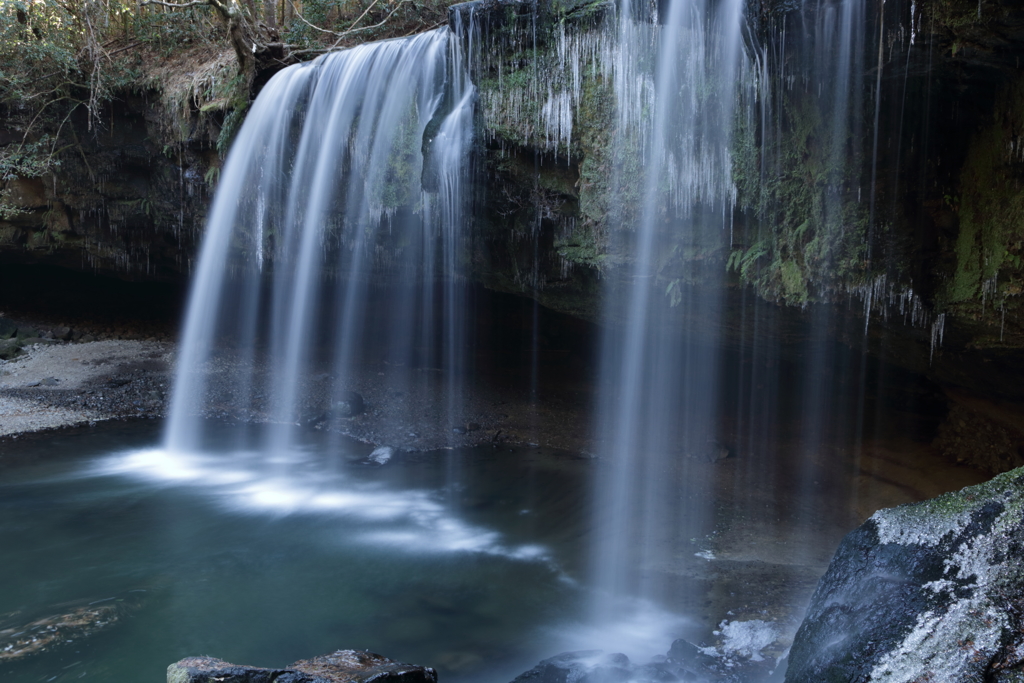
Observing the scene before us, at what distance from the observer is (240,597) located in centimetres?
529

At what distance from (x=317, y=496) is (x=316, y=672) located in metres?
4.42

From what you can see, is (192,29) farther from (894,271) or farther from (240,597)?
(894,271)

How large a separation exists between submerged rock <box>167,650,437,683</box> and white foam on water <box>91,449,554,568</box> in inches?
96.6

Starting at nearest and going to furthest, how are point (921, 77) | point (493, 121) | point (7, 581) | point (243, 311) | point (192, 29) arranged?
point (921, 77), point (7, 581), point (493, 121), point (192, 29), point (243, 311)

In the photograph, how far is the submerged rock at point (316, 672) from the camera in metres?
3.11

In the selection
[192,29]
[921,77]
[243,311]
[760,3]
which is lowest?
[243,311]

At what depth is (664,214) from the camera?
596 centimetres

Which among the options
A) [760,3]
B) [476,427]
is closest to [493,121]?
[760,3]

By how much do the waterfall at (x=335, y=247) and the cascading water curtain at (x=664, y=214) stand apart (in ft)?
6.15

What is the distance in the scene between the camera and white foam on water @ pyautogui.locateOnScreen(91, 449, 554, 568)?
6324 millimetres

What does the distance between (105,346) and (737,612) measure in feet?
40.7

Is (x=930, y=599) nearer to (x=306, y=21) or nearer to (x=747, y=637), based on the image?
(x=747, y=637)

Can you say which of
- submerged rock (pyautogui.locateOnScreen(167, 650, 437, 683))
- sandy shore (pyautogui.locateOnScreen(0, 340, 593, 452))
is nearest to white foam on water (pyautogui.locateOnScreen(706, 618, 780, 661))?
submerged rock (pyautogui.locateOnScreen(167, 650, 437, 683))

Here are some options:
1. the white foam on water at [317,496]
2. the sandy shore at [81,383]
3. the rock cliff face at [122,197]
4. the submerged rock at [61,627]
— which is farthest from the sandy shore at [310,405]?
the submerged rock at [61,627]
